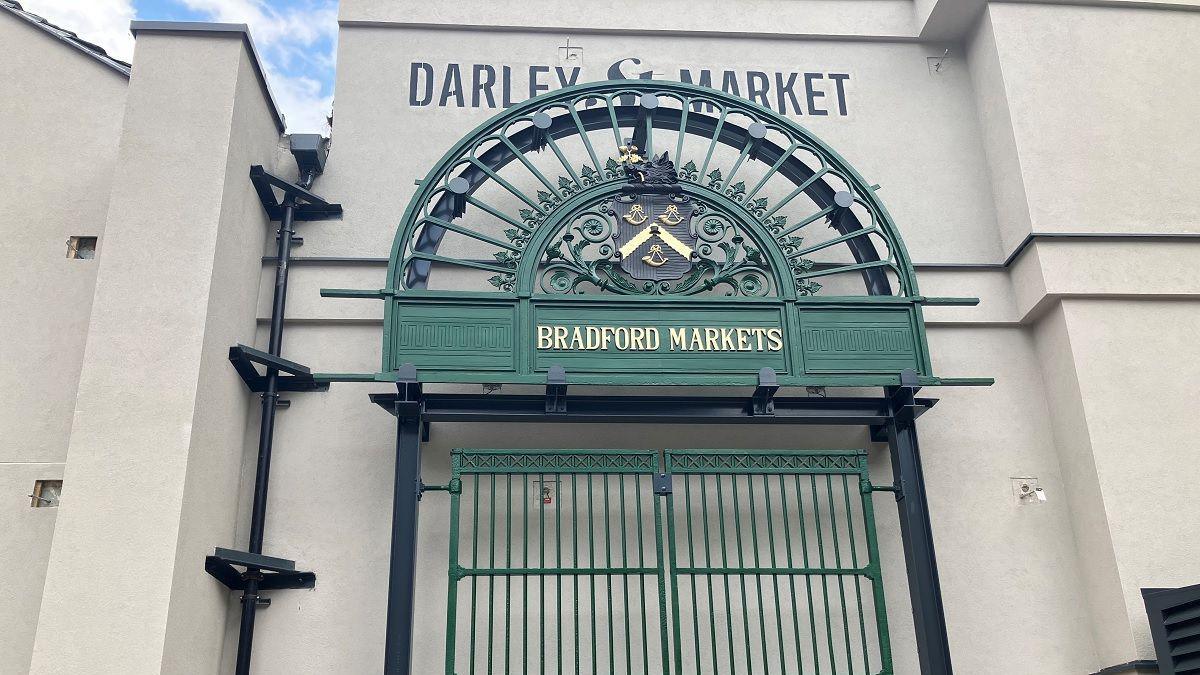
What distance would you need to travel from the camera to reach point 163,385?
7.52 meters

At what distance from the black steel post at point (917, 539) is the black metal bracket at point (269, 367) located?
14.7 feet

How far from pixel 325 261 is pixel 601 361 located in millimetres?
2583

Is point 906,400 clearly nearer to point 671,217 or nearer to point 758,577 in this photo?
point 758,577

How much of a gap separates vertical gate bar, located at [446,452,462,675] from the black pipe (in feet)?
4.59

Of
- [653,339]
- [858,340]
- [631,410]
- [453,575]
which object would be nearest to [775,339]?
[858,340]

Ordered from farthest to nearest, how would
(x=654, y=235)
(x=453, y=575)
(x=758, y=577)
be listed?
(x=654, y=235) < (x=758, y=577) < (x=453, y=575)

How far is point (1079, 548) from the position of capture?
8648mm

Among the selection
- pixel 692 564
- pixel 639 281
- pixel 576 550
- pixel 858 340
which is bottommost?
pixel 692 564

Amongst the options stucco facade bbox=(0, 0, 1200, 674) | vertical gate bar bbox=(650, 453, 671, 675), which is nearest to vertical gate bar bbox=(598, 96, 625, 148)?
stucco facade bbox=(0, 0, 1200, 674)

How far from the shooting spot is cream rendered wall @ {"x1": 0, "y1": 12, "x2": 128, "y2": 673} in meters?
7.93

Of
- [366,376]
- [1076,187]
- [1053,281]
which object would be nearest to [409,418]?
[366,376]

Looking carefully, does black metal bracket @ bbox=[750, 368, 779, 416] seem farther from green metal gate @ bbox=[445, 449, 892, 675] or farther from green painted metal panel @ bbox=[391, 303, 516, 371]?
green painted metal panel @ bbox=[391, 303, 516, 371]

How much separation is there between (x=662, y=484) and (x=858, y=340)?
1920 millimetres

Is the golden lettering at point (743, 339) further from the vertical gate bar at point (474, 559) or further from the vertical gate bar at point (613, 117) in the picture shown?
the vertical gate bar at point (474, 559)
